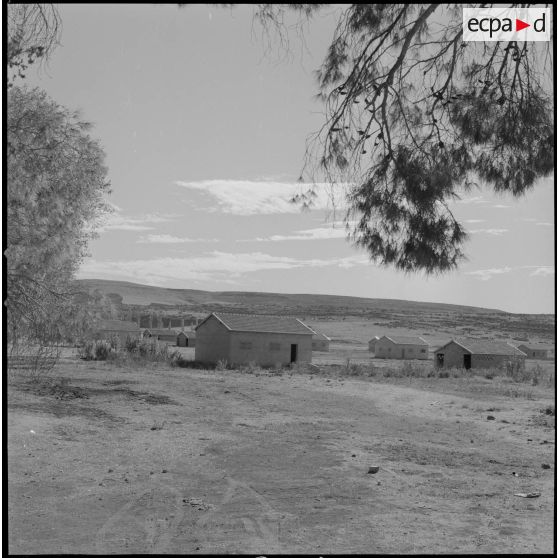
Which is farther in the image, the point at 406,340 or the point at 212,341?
the point at 406,340

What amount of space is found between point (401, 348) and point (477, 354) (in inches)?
753

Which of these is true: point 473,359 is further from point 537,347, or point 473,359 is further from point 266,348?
point 537,347

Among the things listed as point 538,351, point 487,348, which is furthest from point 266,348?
point 538,351

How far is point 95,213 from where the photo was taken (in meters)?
13.4

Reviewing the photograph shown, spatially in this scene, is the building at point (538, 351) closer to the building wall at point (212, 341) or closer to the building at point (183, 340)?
the building at point (183, 340)

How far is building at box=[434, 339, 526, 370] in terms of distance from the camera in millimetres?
37438

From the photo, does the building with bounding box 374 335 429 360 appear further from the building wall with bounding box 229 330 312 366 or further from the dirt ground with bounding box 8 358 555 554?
the dirt ground with bounding box 8 358 555 554

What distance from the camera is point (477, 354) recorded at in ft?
124

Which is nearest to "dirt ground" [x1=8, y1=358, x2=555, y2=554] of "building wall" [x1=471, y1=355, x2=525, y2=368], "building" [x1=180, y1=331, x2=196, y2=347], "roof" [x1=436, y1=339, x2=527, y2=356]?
"building wall" [x1=471, y1=355, x2=525, y2=368]

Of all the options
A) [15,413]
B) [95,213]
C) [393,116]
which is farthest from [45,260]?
[393,116]

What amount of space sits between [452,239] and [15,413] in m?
11.7

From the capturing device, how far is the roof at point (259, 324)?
34469 mm

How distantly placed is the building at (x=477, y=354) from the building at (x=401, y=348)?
1718 cm

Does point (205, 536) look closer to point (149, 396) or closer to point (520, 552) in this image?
point (520, 552)
